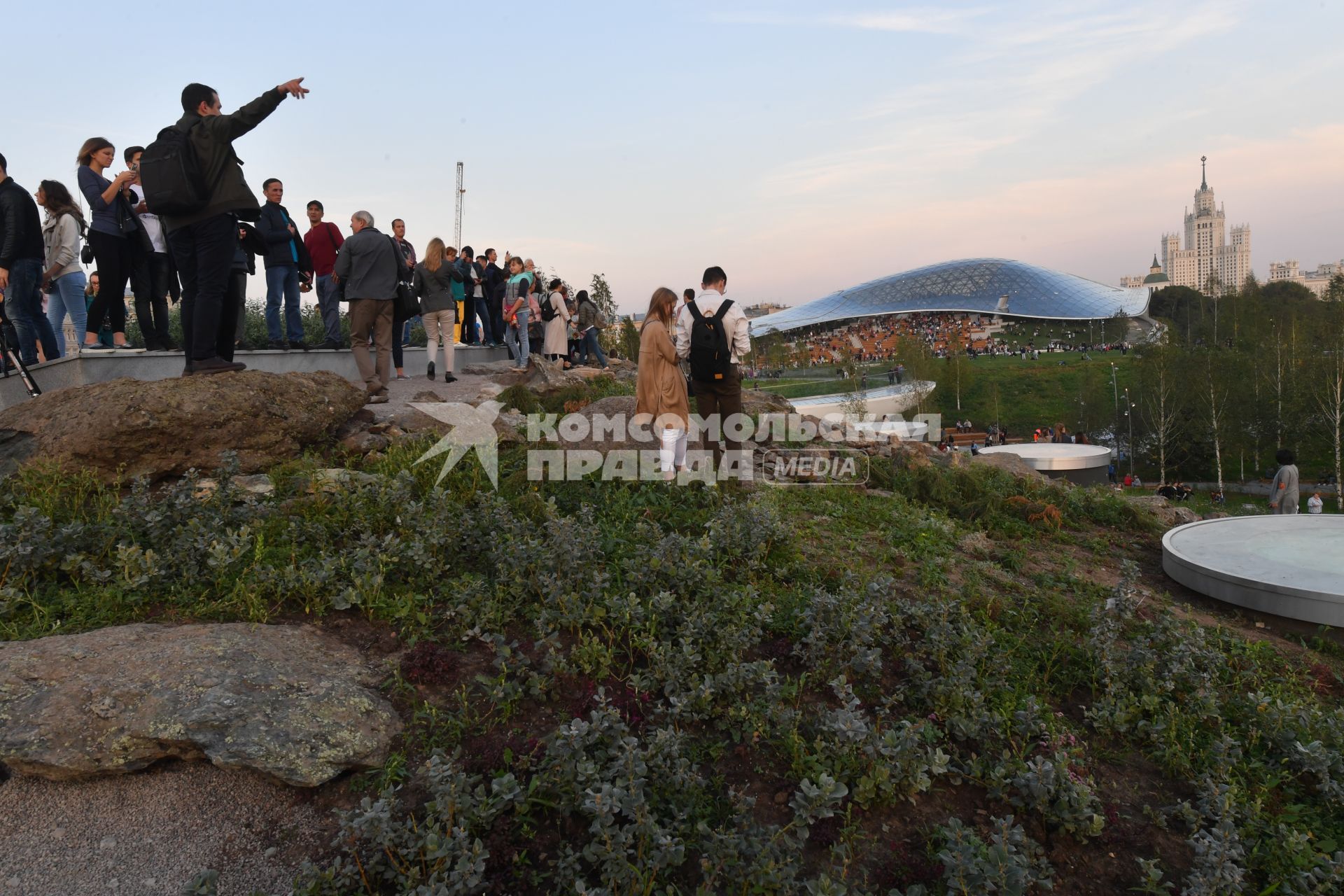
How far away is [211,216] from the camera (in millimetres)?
6004

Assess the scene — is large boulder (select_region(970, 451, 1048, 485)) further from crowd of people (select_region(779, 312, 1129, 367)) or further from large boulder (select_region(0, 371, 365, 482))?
crowd of people (select_region(779, 312, 1129, 367))

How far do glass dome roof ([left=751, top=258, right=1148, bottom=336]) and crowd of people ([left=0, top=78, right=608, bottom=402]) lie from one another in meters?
86.8

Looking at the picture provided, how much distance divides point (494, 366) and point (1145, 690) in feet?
36.7

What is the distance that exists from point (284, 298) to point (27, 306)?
2892 millimetres

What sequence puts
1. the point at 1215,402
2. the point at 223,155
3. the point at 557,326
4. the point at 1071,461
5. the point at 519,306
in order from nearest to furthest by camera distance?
the point at 223,155, the point at 519,306, the point at 557,326, the point at 1071,461, the point at 1215,402

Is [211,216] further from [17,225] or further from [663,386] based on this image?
[663,386]

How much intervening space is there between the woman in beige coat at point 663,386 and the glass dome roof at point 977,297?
89303 mm

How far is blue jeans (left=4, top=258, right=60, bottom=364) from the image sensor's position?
7523mm

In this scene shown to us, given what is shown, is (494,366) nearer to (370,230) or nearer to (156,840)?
(370,230)

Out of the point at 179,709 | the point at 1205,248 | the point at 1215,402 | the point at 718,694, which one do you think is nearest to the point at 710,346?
the point at 718,694

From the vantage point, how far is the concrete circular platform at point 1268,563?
21.5 ft

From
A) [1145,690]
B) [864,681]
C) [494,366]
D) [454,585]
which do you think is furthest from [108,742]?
[494,366]

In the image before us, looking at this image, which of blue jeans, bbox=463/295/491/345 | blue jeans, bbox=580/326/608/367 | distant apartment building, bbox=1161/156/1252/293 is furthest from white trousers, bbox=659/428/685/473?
distant apartment building, bbox=1161/156/1252/293

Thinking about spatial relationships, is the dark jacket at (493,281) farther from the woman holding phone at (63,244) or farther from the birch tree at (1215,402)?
the birch tree at (1215,402)
